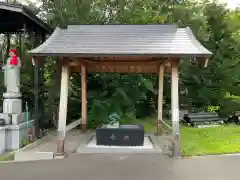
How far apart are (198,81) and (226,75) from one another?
1321 mm

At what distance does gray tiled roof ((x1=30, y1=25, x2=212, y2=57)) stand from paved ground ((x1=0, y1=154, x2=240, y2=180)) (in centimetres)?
243

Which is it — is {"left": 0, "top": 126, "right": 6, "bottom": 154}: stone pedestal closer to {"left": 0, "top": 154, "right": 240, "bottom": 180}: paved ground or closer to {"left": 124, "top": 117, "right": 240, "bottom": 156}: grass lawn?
{"left": 0, "top": 154, "right": 240, "bottom": 180}: paved ground

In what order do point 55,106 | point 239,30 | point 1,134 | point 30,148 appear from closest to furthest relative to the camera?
point 30,148
point 1,134
point 55,106
point 239,30

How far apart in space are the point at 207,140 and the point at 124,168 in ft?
13.4

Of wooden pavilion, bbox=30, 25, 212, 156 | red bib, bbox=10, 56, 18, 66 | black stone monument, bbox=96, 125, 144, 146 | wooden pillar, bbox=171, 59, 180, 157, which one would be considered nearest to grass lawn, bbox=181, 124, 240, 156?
wooden pillar, bbox=171, 59, 180, 157

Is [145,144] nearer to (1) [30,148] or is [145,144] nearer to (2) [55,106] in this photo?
(1) [30,148]

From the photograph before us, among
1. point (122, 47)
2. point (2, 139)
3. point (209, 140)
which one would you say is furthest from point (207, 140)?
point (2, 139)

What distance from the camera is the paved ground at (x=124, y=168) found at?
5.37m

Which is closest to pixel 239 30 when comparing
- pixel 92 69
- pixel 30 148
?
pixel 92 69

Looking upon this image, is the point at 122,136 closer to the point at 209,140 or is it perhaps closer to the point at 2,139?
the point at 209,140

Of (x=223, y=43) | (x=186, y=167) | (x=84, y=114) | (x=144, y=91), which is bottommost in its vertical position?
(x=186, y=167)

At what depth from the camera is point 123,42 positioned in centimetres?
753

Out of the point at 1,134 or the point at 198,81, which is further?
the point at 198,81

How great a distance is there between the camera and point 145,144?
8164 mm
